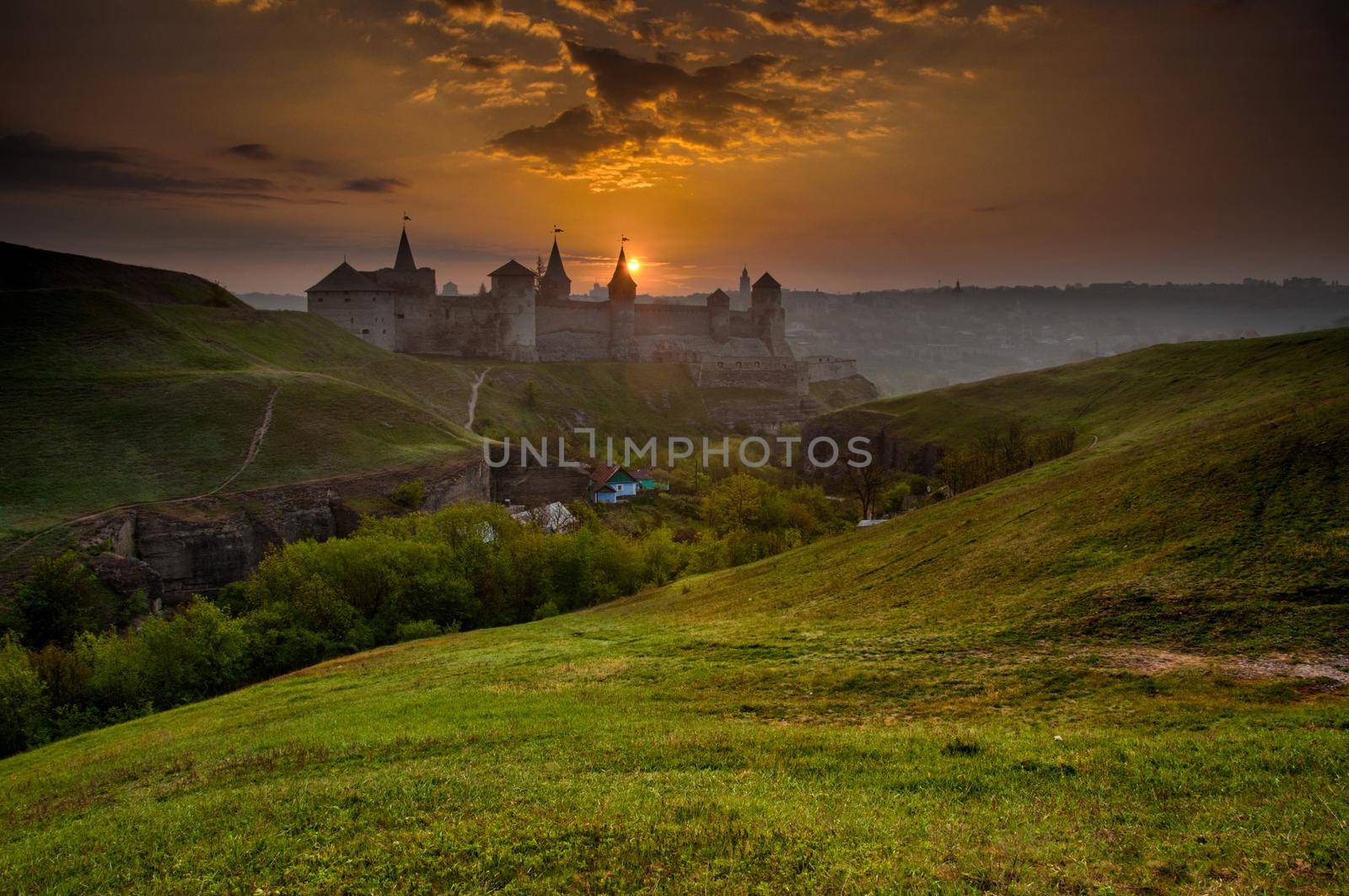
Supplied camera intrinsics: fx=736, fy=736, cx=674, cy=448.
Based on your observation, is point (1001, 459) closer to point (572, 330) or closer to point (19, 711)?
point (19, 711)

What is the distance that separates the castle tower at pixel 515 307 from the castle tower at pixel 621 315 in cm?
1536

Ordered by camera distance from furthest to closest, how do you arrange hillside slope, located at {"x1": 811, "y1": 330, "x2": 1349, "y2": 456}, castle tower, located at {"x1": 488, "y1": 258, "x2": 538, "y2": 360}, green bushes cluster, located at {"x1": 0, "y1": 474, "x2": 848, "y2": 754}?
castle tower, located at {"x1": 488, "y1": 258, "x2": 538, "y2": 360} < hillside slope, located at {"x1": 811, "y1": 330, "x2": 1349, "y2": 456} < green bushes cluster, located at {"x1": 0, "y1": 474, "x2": 848, "y2": 754}

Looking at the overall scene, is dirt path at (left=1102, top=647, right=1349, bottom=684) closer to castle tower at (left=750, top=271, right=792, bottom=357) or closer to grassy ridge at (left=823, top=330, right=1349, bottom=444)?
grassy ridge at (left=823, top=330, right=1349, bottom=444)

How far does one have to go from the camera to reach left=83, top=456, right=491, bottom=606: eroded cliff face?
1430 inches

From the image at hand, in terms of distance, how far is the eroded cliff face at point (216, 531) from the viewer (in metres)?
36.3

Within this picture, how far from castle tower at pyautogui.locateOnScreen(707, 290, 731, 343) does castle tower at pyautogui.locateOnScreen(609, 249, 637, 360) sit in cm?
1540

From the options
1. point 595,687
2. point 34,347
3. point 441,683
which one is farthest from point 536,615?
point 34,347

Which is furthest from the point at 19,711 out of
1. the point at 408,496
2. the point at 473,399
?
the point at 473,399

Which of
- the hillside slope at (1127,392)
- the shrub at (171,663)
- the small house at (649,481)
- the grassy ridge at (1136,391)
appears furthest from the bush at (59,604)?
the hillside slope at (1127,392)

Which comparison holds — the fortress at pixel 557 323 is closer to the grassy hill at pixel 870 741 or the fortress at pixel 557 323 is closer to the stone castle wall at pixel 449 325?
the stone castle wall at pixel 449 325

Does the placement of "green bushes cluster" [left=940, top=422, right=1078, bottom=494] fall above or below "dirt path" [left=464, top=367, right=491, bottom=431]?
below

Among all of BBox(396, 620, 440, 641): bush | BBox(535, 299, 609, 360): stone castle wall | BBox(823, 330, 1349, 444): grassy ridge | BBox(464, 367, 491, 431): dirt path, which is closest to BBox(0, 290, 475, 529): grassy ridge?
BBox(464, 367, 491, 431): dirt path

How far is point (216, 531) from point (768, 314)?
99.7 m

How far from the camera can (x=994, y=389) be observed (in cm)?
7181
